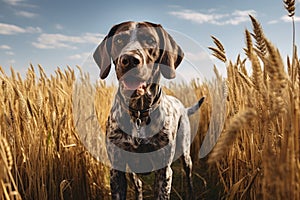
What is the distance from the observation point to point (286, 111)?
52.3 inches

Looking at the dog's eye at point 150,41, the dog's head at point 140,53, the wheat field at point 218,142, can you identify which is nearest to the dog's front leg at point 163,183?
Result: the wheat field at point 218,142

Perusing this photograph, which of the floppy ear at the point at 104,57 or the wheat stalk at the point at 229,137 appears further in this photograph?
the floppy ear at the point at 104,57

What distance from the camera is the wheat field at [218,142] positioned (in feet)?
4.07

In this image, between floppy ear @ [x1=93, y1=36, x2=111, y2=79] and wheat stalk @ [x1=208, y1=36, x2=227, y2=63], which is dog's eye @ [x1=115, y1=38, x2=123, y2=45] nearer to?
floppy ear @ [x1=93, y1=36, x2=111, y2=79]

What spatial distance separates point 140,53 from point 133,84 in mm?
242

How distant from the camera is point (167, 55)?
9.34ft

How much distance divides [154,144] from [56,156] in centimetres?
76

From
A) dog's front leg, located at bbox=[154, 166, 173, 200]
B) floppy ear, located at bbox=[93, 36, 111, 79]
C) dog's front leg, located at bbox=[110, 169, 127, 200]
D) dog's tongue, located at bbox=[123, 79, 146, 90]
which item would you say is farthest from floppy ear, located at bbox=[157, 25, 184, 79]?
dog's front leg, located at bbox=[110, 169, 127, 200]

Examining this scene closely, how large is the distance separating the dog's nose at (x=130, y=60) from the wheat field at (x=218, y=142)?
1.78 feet

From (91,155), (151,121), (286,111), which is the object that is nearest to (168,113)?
(151,121)

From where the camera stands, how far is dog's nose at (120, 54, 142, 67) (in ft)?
7.69

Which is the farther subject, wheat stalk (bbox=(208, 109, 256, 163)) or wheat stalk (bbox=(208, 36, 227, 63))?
wheat stalk (bbox=(208, 36, 227, 63))

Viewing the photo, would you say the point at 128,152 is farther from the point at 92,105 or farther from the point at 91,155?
the point at 92,105

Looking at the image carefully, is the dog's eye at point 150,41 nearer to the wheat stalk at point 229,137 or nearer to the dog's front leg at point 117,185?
the dog's front leg at point 117,185
